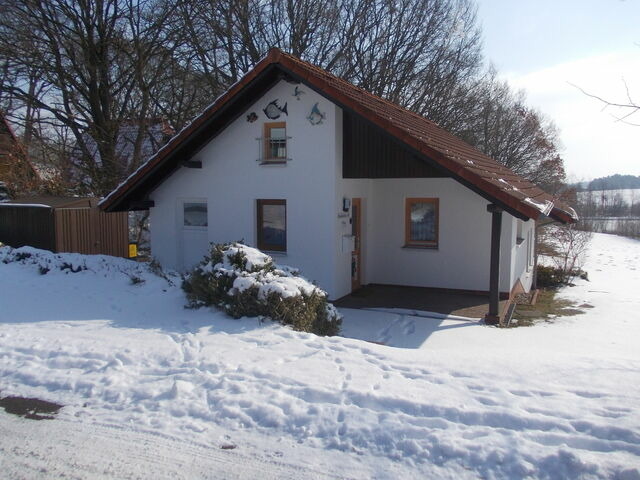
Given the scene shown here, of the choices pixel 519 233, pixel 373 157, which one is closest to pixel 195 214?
pixel 373 157

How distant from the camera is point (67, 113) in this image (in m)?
19.6

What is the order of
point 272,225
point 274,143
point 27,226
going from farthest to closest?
point 27,226 → point 272,225 → point 274,143

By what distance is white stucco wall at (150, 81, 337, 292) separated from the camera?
1060 centimetres

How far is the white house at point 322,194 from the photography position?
10188 millimetres

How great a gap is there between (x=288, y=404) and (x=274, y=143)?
724cm

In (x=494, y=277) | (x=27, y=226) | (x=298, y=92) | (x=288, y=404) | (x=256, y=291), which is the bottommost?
(x=288, y=404)

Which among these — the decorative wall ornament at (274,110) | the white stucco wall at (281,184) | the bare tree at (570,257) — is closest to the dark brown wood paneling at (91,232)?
the white stucco wall at (281,184)

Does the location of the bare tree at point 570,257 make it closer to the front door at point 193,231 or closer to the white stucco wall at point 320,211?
the white stucco wall at point 320,211

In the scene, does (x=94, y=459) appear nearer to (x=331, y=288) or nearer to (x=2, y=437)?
(x=2, y=437)

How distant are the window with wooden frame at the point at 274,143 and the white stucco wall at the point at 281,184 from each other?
0.13 m

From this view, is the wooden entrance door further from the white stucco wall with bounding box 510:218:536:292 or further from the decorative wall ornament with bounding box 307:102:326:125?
the white stucco wall with bounding box 510:218:536:292

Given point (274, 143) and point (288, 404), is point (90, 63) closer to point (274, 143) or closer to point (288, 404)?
point (274, 143)

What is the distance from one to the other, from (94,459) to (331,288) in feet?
23.0

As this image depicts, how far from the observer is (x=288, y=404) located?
15.5 feet
